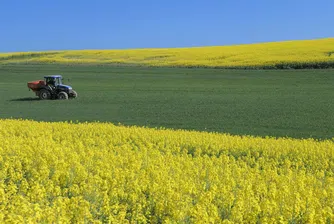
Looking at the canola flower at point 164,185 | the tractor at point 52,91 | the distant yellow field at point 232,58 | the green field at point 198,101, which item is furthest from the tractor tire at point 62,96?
the distant yellow field at point 232,58

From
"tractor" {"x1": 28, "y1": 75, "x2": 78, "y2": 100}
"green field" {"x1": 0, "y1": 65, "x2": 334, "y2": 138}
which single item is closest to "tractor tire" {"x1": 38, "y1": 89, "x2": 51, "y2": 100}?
"tractor" {"x1": 28, "y1": 75, "x2": 78, "y2": 100}

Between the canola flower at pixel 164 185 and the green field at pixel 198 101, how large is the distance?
19.3ft

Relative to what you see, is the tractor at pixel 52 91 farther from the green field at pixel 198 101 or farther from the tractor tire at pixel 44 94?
the green field at pixel 198 101

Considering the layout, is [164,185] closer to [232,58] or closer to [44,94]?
[44,94]

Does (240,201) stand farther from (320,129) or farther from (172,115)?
(172,115)

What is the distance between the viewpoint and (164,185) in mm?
8656

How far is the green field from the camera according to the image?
74.6 feet

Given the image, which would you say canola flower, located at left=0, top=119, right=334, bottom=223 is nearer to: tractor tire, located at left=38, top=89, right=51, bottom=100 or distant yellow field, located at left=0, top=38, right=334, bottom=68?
tractor tire, located at left=38, top=89, right=51, bottom=100

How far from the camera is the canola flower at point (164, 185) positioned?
7.06 m

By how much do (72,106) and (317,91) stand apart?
682 inches

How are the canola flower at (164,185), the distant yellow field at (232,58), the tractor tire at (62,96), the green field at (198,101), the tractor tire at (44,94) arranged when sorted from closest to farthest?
the canola flower at (164,185) < the green field at (198,101) < the tractor tire at (62,96) < the tractor tire at (44,94) < the distant yellow field at (232,58)

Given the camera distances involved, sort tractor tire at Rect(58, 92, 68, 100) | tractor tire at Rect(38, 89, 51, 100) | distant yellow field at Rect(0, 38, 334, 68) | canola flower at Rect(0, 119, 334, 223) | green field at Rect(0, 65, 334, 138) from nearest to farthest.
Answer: canola flower at Rect(0, 119, 334, 223)
green field at Rect(0, 65, 334, 138)
tractor tire at Rect(58, 92, 68, 100)
tractor tire at Rect(38, 89, 51, 100)
distant yellow field at Rect(0, 38, 334, 68)

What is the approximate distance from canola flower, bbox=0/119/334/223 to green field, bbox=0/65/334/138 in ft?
19.3

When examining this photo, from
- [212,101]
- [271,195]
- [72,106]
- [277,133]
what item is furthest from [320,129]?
[72,106]
